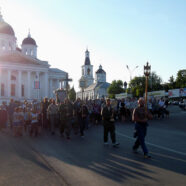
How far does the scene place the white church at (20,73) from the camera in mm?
59281

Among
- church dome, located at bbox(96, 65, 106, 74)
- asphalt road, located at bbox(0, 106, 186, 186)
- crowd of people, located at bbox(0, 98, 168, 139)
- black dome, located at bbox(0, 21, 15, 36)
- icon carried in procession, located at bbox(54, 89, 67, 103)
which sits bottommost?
asphalt road, located at bbox(0, 106, 186, 186)

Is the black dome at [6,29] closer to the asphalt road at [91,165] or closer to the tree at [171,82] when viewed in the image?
the tree at [171,82]

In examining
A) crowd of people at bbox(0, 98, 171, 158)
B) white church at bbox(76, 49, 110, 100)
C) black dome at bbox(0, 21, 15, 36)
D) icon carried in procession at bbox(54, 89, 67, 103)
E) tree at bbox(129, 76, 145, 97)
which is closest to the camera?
crowd of people at bbox(0, 98, 171, 158)

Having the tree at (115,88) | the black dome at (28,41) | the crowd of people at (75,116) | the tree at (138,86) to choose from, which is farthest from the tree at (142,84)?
the crowd of people at (75,116)

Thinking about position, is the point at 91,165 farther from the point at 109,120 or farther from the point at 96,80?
the point at 96,80

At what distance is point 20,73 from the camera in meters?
60.7

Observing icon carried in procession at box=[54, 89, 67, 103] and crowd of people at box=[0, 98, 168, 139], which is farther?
icon carried in procession at box=[54, 89, 67, 103]

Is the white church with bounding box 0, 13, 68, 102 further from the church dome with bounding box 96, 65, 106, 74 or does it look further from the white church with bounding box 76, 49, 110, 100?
the church dome with bounding box 96, 65, 106, 74

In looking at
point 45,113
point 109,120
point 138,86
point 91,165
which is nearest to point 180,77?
point 138,86

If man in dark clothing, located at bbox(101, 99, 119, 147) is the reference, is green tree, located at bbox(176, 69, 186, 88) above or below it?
above

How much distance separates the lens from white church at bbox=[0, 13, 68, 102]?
5928 centimetres

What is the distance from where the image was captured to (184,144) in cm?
972

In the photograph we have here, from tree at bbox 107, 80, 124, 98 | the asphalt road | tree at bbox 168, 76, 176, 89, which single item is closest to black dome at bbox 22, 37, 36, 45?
tree at bbox 107, 80, 124, 98

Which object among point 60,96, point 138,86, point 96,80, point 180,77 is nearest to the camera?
point 60,96
